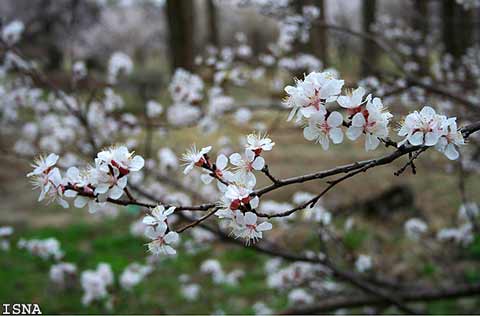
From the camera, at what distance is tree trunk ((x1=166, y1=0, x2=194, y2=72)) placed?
314 inches

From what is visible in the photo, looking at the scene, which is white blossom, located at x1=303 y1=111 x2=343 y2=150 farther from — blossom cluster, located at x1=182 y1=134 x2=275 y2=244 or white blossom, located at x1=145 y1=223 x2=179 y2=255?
white blossom, located at x1=145 y1=223 x2=179 y2=255

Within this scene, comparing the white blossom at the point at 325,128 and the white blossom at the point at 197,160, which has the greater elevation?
the white blossom at the point at 325,128

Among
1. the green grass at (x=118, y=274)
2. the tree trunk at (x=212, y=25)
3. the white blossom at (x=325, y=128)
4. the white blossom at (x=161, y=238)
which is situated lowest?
the green grass at (x=118, y=274)

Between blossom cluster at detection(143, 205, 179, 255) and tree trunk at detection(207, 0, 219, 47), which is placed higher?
tree trunk at detection(207, 0, 219, 47)

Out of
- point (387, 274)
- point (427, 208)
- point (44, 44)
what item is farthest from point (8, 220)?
point (44, 44)

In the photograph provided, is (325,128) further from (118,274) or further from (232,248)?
(232,248)

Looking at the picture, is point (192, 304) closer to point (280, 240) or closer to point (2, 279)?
point (280, 240)

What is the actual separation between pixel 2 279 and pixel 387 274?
2.95 meters

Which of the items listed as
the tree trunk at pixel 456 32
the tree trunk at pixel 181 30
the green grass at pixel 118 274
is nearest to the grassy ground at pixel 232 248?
the green grass at pixel 118 274

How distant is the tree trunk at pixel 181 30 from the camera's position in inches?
314

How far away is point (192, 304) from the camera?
3.63m

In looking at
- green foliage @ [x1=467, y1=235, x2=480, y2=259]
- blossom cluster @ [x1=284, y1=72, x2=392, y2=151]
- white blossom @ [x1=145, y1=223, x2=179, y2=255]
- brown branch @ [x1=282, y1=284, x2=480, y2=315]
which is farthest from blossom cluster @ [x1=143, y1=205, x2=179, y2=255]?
green foliage @ [x1=467, y1=235, x2=480, y2=259]

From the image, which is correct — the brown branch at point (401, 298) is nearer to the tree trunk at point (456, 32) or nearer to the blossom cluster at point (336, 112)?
the blossom cluster at point (336, 112)

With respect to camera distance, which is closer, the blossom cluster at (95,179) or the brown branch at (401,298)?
the blossom cluster at (95,179)
